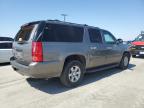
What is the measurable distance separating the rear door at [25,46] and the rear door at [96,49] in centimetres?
215

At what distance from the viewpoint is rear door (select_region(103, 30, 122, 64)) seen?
6.55 metres

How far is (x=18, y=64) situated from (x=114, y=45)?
419 centimetres

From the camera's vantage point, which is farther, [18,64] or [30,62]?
[18,64]

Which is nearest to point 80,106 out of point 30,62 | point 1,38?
point 30,62

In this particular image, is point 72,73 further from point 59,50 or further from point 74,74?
point 59,50

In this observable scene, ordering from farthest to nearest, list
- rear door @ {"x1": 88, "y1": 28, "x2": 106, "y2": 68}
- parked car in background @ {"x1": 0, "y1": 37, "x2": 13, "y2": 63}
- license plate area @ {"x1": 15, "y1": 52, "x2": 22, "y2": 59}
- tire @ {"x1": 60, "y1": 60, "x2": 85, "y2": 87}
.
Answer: parked car in background @ {"x1": 0, "y1": 37, "x2": 13, "y2": 63} < rear door @ {"x1": 88, "y1": 28, "x2": 106, "y2": 68} < tire @ {"x1": 60, "y1": 60, "x2": 85, "y2": 87} < license plate area @ {"x1": 15, "y1": 52, "x2": 22, "y2": 59}

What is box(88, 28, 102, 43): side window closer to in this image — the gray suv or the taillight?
the gray suv

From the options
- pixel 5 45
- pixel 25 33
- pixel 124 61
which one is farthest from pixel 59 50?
pixel 5 45

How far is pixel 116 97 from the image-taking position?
4.30m

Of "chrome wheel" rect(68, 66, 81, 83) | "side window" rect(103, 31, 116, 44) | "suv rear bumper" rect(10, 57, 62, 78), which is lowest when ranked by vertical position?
"chrome wheel" rect(68, 66, 81, 83)

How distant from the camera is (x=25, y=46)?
14.5ft

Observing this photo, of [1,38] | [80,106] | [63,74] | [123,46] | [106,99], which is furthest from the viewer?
[1,38]

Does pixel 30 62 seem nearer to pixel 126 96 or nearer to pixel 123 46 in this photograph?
pixel 126 96

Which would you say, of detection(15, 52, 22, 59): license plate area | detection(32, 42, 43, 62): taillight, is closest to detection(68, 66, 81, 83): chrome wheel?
detection(32, 42, 43, 62): taillight
